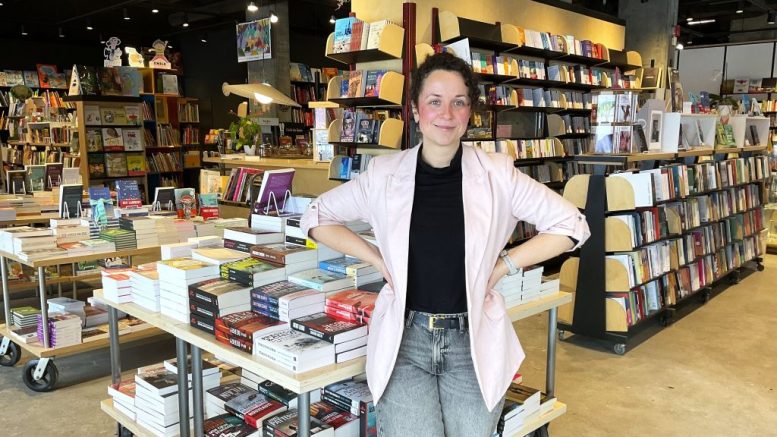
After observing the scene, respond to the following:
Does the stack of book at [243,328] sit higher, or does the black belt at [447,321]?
the black belt at [447,321]

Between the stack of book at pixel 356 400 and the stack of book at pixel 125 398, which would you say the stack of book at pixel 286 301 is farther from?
the stack of book at pixel 125 398

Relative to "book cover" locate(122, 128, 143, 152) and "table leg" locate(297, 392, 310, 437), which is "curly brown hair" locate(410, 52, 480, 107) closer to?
"table leg" locate(297, 392, 310, 437)

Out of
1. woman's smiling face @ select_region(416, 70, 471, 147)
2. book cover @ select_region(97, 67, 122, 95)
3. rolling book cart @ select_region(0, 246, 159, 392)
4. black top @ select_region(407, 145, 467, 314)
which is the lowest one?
rolling book cart @ select_region(0, 246, 159, 392)

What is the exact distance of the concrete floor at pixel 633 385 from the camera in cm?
322

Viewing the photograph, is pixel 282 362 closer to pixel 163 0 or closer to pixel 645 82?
pixel 645 82

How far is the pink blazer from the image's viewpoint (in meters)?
1.62

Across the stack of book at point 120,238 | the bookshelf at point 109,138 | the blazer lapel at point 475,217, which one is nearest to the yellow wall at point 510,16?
the stack of book at point 120,238

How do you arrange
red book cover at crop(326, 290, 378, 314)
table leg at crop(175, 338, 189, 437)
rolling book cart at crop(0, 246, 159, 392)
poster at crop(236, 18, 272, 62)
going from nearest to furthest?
red book cover at crop(326, 290, 378, 314)
table leg at crop(175, 338, 189, 437)
rolling book cart at crop(0, 246, 159, 392)
poster at crop(236, 18, 272, 62)

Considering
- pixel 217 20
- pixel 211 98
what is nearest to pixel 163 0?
pixel 217 20

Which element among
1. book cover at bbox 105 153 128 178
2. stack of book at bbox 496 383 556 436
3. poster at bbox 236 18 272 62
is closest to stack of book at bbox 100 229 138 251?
stack of book at bbox 496 383 556 436

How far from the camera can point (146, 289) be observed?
2344 millimetres

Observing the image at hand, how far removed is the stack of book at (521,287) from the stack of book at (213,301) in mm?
963

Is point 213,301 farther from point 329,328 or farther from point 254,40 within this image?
point 254,40

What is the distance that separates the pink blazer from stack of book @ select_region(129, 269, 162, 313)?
1.02 metres
